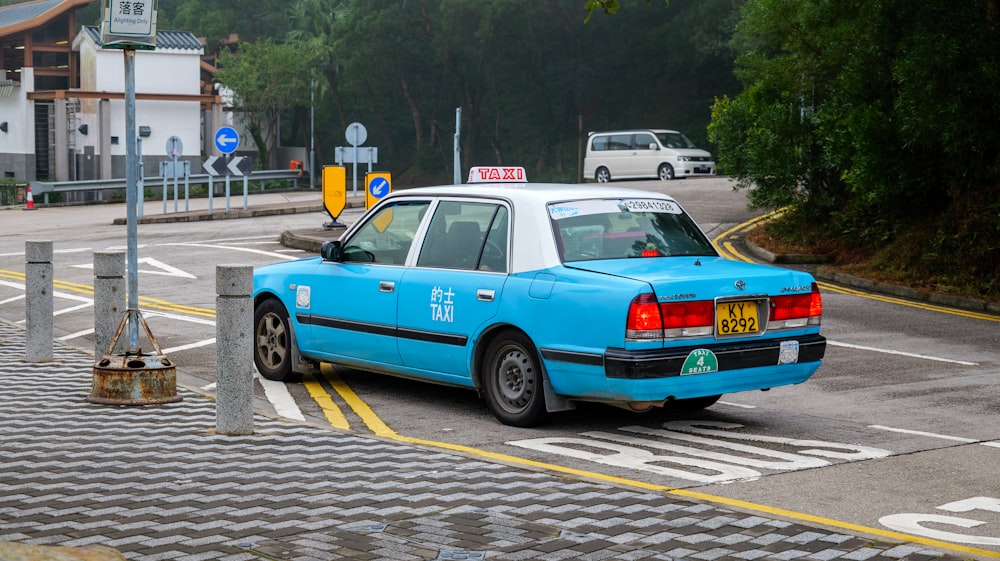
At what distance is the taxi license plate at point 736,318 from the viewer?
816cm

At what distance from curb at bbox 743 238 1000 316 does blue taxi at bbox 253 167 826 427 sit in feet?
29.2

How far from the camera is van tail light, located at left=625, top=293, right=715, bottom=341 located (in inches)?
309

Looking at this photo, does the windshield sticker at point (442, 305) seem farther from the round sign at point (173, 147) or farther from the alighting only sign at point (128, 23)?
the round sign at point (173, 147)

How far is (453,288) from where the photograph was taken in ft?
29.5

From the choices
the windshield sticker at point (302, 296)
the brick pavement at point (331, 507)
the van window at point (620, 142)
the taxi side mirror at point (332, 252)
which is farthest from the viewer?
the van window at point (620, 142)

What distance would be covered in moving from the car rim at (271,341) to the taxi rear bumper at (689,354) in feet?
11.6

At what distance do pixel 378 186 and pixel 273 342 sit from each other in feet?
48.9

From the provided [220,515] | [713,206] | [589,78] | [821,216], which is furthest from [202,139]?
[220,515]

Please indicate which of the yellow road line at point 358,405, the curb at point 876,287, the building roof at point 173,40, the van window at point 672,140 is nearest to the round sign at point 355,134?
the curb at point 876,287

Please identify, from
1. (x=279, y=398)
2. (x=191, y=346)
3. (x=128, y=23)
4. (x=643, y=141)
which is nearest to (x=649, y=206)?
(x=279, y=398)

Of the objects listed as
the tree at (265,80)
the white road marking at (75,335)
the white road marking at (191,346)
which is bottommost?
the white road marking at (75,335)

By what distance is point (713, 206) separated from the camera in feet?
99.6

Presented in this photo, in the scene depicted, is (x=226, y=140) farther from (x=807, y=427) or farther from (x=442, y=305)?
(x=807, y=427)

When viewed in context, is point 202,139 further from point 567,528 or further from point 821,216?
point 567,528
